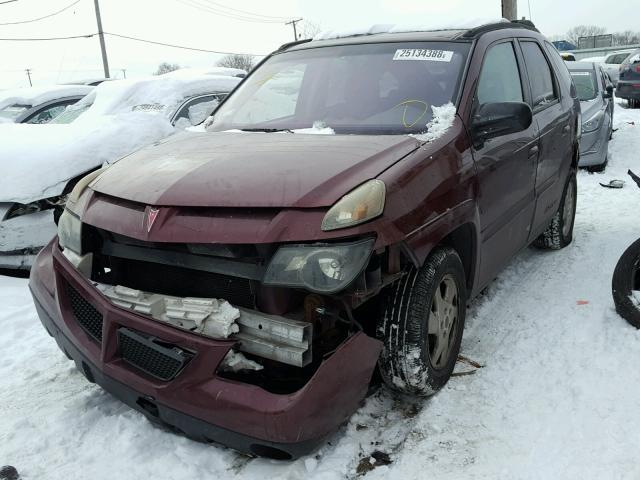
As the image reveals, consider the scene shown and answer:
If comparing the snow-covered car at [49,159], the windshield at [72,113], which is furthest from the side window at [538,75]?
the windshield at [72,113]

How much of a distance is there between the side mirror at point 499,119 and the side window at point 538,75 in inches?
43.7

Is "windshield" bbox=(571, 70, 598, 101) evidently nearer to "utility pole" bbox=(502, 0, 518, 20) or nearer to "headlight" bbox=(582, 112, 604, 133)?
"headlight" bbox=(582, 112, 604, 133)

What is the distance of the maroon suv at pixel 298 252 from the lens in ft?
7.19

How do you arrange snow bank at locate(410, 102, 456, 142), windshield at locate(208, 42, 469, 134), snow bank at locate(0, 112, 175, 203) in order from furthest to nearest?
snow bank at locate(0, 112, 175, 203), windshield at locate(208, 42, 469, 134), snow bank at locate(410, 102, 456, 142)

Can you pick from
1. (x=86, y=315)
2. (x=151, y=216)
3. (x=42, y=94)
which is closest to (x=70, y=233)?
(x=86, y=315)

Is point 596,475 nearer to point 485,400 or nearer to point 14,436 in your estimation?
point 485,400

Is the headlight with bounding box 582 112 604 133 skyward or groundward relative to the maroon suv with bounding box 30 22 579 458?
groundward

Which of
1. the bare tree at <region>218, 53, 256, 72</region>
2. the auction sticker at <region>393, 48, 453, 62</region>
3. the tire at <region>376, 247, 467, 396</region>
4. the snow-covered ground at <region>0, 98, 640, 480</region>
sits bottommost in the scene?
the bare tree at <region>218, 53, 256, 72</region>

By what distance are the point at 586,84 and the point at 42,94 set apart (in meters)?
8.68

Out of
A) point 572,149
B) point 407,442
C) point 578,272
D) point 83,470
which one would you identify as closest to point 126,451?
point 83,470

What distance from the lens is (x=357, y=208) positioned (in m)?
2.23

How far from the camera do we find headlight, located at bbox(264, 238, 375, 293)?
2.14 metres

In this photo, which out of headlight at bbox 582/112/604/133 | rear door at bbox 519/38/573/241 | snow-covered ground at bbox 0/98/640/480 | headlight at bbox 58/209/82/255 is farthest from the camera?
headlight at bbox 582/112/604/133

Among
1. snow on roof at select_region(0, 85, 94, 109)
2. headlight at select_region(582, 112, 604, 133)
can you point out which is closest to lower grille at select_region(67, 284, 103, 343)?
snow on roof at select_region(0, 85, 94, 109)
